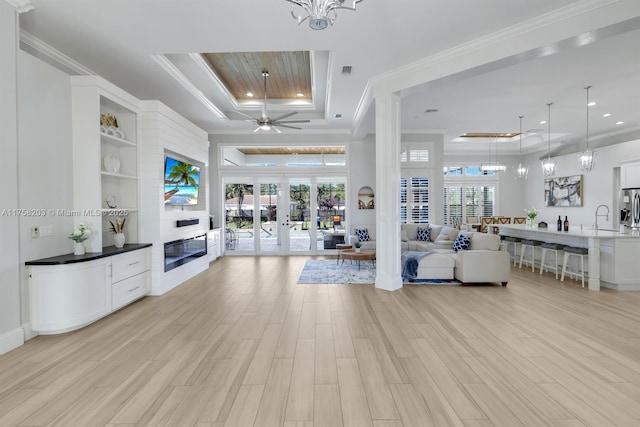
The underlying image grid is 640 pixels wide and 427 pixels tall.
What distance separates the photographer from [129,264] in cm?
431

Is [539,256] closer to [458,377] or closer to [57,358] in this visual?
[458,377]

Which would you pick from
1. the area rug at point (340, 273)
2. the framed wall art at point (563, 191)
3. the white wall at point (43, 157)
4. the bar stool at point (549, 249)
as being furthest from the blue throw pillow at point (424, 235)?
the white wall at point (43, 157)

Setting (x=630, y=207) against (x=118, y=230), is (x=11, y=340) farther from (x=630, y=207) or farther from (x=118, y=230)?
(x=630, y=207)

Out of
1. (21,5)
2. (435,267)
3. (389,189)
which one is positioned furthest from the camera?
(435,267)

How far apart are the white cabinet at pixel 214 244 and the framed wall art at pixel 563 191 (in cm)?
1066

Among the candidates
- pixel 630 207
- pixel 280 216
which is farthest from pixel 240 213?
pixel 630 207

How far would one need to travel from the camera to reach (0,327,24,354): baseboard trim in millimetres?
2918

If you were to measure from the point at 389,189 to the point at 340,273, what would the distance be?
2.12m

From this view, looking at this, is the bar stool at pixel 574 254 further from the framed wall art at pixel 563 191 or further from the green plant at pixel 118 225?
the green plant at pixel 118 225

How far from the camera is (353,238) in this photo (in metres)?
7.81

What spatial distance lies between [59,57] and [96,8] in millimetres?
1571

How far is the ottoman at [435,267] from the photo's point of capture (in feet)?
18.0

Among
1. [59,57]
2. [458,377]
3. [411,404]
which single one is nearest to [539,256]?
[458,377]

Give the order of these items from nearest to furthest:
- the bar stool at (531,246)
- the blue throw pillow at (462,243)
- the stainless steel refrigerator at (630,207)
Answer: the blue throw pillow at (462,243)
the bar stool at (531,246)
the stainless steel refrigerator at (630,207)
